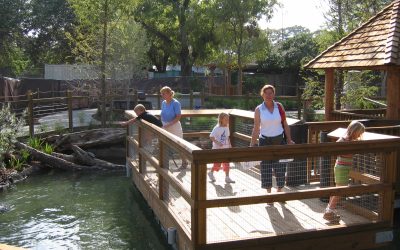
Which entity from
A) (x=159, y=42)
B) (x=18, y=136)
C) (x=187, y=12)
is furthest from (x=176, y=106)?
(x=159, y=42)

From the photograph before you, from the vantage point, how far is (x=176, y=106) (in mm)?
8641

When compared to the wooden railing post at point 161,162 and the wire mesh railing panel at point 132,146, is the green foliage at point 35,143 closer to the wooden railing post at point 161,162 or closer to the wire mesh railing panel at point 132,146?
the wire mesh railing panel at point 132,146

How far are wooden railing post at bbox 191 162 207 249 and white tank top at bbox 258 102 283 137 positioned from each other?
1904 mm

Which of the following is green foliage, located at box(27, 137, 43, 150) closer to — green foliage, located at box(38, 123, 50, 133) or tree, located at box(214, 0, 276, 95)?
green foliage, located at box(38, 123, 50, 133)

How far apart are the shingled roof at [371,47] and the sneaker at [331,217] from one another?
3.55m

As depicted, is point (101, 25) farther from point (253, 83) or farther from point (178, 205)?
point (253, 83)

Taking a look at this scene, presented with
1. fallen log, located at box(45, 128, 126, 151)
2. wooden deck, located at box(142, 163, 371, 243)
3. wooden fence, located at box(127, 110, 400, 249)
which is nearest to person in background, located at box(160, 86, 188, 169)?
wooden fence, located at box(127, 110, 400, 249)

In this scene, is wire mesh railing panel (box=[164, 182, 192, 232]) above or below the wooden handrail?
below

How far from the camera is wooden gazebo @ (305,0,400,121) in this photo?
8766mm

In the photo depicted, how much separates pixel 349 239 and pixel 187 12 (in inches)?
1127

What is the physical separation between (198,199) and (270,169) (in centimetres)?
149

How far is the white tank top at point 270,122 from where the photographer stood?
22.0 feet

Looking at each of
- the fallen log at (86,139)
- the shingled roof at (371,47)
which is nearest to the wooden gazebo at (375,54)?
the shingled roof at (371,47)

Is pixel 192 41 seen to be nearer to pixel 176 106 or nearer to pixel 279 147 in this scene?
pixel 176 106
